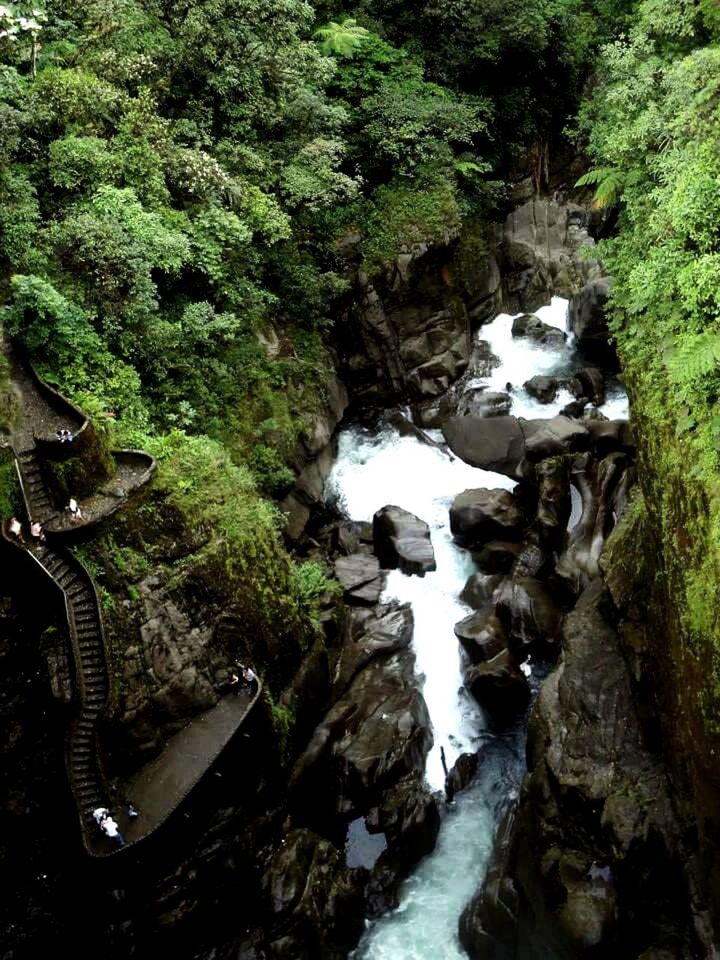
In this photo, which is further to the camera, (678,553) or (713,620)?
(678,553)

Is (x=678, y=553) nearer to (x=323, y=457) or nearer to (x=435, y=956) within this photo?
(x=435, y=956)

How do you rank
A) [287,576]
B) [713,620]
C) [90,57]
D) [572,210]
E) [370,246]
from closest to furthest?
[713,620] → [287,576] → [90,57] → [370,246] → [572,210]

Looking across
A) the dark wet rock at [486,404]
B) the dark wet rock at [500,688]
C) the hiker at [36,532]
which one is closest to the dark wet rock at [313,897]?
the dark wet rock at [500,688]

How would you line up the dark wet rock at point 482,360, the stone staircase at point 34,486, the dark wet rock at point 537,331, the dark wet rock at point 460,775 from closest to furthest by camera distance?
the stone staircase at point 34,486
the dark wet rock at point 460,775
the dark wet rock at point 482,360
the dark wet rock at point 537,331

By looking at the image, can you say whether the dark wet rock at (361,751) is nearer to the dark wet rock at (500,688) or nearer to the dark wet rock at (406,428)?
the dark wet rock at (500,688)

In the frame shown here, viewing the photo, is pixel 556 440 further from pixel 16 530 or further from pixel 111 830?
pixel 111 830

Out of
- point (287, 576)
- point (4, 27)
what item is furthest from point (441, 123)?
point (287, 576)
